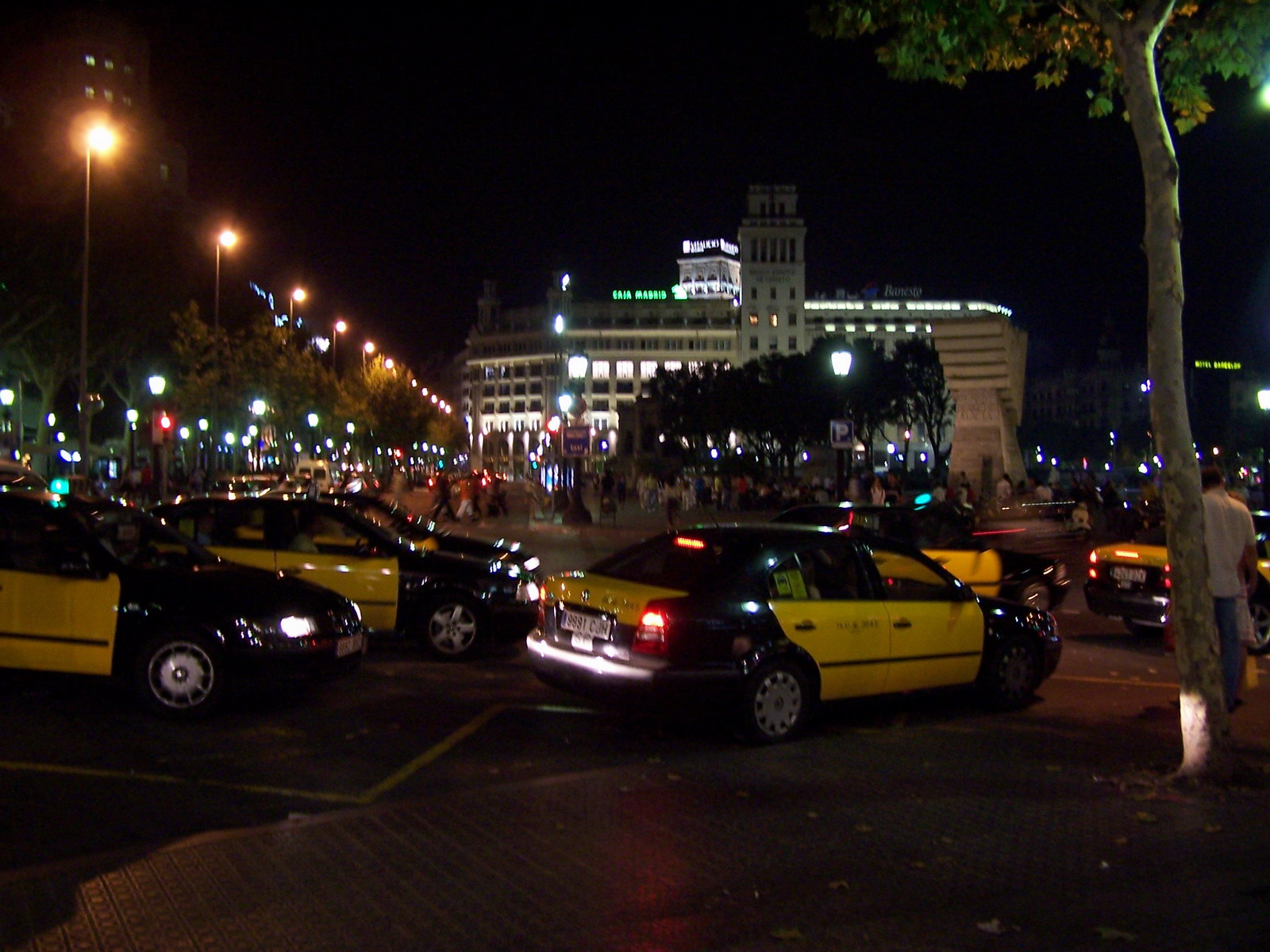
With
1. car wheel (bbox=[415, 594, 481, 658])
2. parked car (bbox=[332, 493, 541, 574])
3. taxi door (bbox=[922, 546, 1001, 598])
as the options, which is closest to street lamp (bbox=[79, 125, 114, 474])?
parked car (bbox=[332, 493, 541, 574])

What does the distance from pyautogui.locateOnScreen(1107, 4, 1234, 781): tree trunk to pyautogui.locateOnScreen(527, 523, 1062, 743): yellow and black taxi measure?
2.12 metres

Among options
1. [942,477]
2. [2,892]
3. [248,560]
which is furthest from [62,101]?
[2,892]

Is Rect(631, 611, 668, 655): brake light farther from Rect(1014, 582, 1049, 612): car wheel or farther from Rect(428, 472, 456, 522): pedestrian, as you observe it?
Rect(428, 472, 456, 522): pedestrian

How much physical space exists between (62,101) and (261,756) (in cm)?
11188

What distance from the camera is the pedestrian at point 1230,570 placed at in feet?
28.0

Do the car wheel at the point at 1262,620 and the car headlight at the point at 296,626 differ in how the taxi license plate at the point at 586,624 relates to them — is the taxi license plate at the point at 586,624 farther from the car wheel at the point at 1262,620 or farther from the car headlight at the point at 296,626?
the car wheel at the point at 1262,620

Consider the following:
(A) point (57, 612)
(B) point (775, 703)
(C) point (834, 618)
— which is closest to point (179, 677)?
(A) point (57, 612)

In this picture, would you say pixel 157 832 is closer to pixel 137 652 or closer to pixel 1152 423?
pixel 137 652

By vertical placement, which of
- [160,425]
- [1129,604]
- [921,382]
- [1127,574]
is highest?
[921,382]

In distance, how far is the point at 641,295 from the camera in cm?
17538

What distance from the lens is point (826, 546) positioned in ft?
29.5

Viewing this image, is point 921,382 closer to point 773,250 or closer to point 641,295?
point 773,250

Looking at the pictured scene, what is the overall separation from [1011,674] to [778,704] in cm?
238

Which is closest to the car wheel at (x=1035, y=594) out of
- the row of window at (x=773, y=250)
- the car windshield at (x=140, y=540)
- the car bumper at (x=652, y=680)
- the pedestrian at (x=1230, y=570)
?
the pedestrian at (x=1230, y=570)
